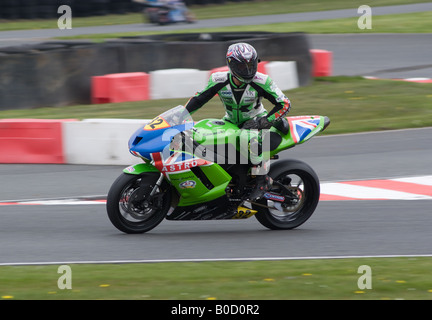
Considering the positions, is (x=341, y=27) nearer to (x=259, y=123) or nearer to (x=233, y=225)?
(x=233, y=225)

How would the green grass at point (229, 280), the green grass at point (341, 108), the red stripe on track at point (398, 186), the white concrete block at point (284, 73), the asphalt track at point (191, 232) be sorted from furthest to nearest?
the white concrete block at point (284, 73) → the green grass at point (341, 108) → the red stripe on track at point (398, 186) → the asphalt track at point (191, 232) → the green grass at point (229, 280)

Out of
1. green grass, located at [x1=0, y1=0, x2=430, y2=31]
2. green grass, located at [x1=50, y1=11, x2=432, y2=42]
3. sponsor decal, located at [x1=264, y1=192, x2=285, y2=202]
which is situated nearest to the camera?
sponsor decal, located at [x1=264, y1=192, x2=285, y2=202]

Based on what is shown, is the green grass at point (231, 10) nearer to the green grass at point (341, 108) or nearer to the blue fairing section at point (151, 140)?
the green grass at point (341, 108)

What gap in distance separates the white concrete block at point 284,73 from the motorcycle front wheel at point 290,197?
25.0 feet

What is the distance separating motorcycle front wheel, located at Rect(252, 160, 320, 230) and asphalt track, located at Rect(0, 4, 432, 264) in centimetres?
12

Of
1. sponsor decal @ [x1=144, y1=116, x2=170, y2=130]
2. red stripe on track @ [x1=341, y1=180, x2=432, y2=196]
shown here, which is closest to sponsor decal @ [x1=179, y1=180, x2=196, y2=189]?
sponsor decal @ [x1=144, y1=116, x2=170, y2=130]

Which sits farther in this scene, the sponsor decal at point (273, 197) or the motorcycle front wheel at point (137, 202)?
the sponsor decal at point (273, 197)

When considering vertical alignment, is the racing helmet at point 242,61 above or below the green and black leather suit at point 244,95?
A: above

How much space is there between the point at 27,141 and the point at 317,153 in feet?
13.6

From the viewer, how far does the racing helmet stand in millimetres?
7609

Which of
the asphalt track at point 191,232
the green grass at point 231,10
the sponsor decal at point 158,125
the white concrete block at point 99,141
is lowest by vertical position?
the asphalt track at point 191,232

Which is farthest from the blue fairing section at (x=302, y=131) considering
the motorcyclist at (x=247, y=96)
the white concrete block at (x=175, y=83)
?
the white concrete block at (x=175, y=83)

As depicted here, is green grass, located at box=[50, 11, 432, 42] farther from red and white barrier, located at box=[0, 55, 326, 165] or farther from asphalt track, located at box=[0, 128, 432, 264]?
asphalt track, located at box=[0, 128, 432, 264]

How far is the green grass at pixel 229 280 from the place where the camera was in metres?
5.79
